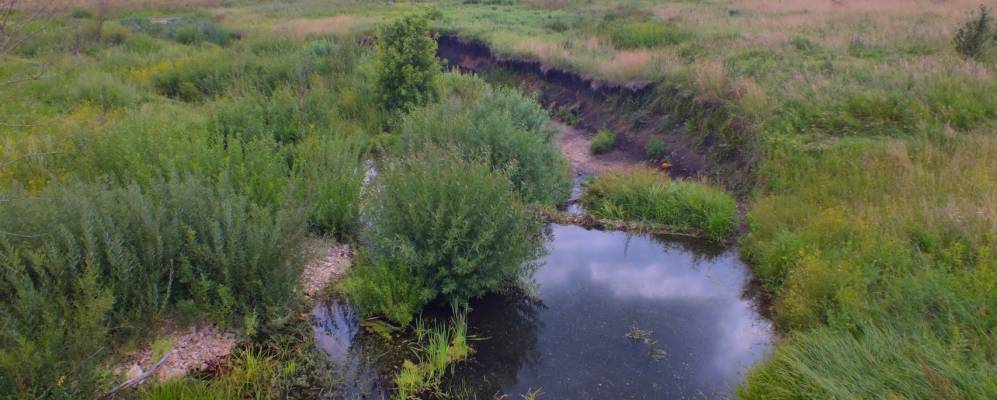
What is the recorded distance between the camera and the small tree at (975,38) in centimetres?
1255

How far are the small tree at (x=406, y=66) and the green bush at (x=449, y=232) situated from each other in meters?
7.22

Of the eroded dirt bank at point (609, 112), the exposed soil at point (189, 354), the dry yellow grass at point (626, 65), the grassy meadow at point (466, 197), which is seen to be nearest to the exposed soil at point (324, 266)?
the grassy meadow at point (466, 197)

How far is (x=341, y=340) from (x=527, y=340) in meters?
1.93

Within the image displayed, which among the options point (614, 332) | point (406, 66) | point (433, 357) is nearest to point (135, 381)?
point (433, 357)

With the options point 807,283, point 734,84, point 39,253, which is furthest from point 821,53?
point 39,253

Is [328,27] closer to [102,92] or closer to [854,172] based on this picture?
[102,92]

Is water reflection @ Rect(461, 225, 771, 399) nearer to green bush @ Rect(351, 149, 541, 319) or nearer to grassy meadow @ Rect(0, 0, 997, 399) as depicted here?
grassy meadow @ Rect(0, 0, 997, 399)

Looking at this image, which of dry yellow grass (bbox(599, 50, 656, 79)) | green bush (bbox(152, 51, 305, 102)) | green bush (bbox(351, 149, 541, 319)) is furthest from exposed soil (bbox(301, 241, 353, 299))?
dry yellow grass (bbox(599, 50, 656, 79))

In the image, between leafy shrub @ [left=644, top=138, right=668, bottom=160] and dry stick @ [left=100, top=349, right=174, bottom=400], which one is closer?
dry stick @ [left=100, top=349, right=174, bottom=400]

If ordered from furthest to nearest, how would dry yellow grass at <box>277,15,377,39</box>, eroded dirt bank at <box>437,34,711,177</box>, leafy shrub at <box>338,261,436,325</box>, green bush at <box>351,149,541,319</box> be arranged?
dry yellow grass at <box>277,15,377,39</box> < eroded dirt bank at <box>437,34,711,177</box> < green bush at <box>351,149,541,319</box> < leafy shrub at <box>338,261,436,325</box>

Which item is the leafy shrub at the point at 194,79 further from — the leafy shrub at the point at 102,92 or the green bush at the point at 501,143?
the green bush at the point at 501,143

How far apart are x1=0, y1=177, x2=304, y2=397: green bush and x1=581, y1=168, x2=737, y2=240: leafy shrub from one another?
18.2ft

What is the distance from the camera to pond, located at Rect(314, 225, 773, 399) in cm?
580

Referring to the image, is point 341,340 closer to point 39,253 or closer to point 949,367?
point 39,253
